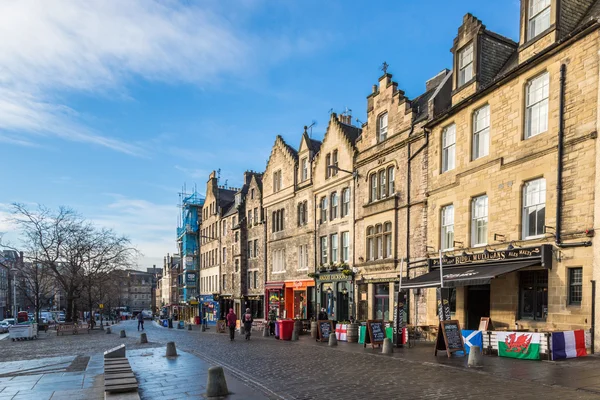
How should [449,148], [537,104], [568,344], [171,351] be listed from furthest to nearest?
→ [449,148] → [171,351] → [537,104] → [568,344]

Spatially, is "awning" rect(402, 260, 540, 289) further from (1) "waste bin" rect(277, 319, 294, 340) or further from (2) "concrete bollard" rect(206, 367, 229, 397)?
(2) "concrete bollard" rect(206, 367, 229, 397)

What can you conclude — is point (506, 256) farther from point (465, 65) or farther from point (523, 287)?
point (465, 65)

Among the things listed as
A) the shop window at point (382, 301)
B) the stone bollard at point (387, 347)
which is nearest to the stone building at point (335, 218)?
the shop window at point (382, 301)

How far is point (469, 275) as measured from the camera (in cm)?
1573

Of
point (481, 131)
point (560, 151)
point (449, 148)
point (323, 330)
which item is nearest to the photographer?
point (560, 151)

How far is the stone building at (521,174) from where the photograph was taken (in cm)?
1355

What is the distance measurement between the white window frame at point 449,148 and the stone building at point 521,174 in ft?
0.15

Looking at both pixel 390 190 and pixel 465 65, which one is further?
pixel 390 190

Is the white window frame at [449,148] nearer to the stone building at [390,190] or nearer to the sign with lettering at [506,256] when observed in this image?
the stone building at [390,190]

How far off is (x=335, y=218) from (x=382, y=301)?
263 inches

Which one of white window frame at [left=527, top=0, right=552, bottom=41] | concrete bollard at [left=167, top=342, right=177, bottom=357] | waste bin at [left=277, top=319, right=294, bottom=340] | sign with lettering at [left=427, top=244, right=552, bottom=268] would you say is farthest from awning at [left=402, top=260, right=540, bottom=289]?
concrete bollard at [left=167, top=342, right=177, bottom=357]

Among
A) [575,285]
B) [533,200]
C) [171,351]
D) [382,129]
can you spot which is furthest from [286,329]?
[575,285]

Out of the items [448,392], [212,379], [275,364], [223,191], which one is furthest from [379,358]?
[223,191]

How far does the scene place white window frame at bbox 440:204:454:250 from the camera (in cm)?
1952
